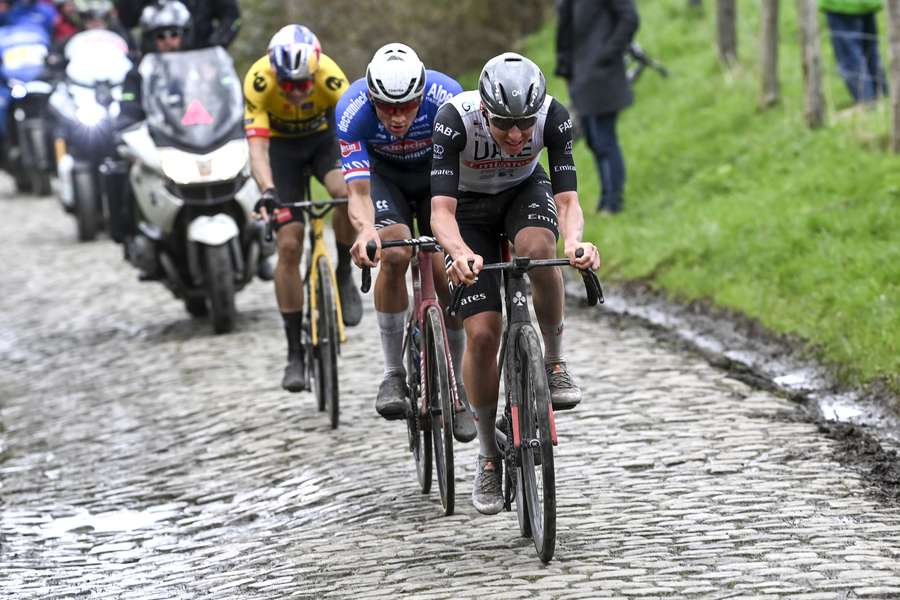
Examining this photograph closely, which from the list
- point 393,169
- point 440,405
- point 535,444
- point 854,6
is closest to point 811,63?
point 854,6

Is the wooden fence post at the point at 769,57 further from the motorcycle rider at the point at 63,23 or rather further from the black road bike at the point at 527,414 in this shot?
the motorcycle rider at the point at 63,23

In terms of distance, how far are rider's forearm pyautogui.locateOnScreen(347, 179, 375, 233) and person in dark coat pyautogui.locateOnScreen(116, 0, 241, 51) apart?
5813 millimetres

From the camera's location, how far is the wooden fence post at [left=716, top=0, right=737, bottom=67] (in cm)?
1861

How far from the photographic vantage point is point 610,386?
10.4 meters

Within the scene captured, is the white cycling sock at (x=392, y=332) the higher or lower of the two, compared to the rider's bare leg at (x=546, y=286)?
lower

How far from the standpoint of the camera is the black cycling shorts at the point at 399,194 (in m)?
8.43

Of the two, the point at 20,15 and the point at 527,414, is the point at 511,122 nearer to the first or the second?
the point at 527,414

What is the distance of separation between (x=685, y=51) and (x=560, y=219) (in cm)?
1433

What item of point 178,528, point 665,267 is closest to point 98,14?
point 665,267

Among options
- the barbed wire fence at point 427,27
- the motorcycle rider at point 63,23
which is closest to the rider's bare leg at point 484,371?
the barbed wire fence at point 427,27

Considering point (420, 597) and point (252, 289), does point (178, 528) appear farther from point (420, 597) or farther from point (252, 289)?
point (252, 289)

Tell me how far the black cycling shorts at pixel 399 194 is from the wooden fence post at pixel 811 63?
736cm

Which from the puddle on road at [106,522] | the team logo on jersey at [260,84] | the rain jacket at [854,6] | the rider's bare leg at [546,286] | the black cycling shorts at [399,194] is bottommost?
the puddle on road at [106,522]

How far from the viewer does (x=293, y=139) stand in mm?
10508
